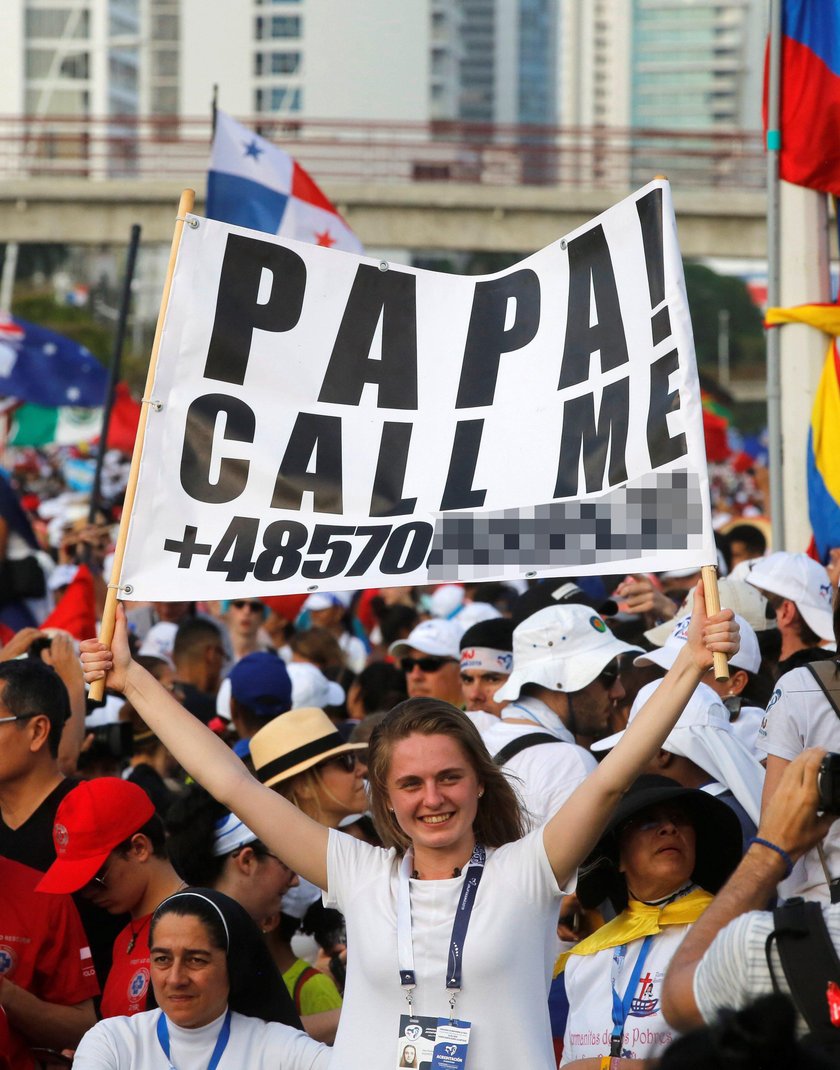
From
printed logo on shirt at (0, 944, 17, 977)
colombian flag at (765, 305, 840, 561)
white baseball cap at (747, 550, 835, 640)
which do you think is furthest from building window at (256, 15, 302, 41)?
printed logo on shirt at (0, 944, 17, 977)

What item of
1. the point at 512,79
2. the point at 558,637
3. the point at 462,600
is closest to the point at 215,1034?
the point at 558,637

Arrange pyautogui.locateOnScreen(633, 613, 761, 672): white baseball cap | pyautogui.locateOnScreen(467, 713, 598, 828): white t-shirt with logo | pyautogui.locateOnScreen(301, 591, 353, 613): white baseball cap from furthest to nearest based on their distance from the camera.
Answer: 1. pyautogui.locateOnScreen(301, 591, 353, 613): white baseball cap
2. pyautogui.locateOnScreen(633, 613, 761, 672): white baseball cap
3. pyautogui.locateOnScreen(467, 713, 598, 828): white t-shirt with logo

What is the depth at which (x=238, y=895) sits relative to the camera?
4664 millimetres

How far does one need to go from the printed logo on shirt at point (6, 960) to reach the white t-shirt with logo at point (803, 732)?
2.09m

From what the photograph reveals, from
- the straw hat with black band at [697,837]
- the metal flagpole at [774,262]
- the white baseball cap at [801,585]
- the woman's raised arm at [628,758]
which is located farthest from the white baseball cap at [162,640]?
the woman's raised arm at [628,758]

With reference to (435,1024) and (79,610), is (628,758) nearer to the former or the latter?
(435,1024)

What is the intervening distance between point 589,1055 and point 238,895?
117cm

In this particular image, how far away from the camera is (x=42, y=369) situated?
1595 cm

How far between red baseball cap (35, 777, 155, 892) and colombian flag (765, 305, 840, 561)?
4.45m

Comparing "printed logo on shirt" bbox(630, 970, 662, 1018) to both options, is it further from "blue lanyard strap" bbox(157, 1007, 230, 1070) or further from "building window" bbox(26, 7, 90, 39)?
"building window" bbox(26, 7, 90, 39)

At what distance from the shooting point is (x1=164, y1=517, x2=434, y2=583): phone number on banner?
4.28 meters

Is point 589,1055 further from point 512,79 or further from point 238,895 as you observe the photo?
point 512,79

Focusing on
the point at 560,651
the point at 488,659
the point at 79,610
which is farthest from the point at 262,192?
the point at 560,651

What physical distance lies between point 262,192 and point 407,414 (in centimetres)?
858
